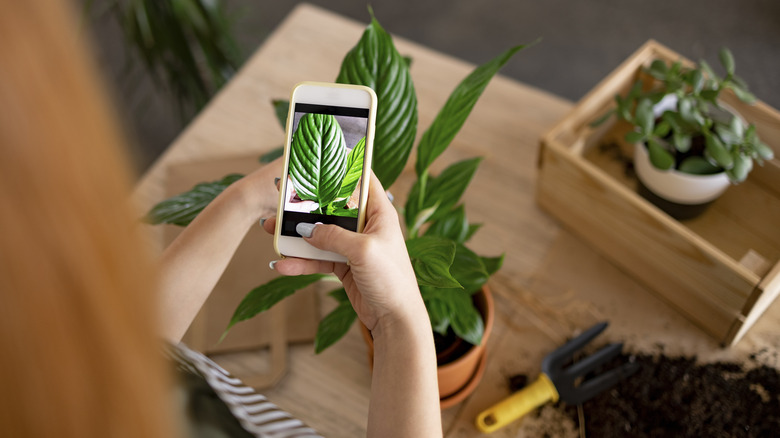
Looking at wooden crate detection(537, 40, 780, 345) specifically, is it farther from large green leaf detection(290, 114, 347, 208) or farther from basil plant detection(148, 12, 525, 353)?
large green leaf detection(290, 114, 347, 208)

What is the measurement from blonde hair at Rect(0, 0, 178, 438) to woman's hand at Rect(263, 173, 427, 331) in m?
0.29

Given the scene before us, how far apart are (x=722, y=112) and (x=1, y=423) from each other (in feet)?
3.12

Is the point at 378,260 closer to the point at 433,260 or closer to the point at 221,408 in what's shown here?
the point at 433,260

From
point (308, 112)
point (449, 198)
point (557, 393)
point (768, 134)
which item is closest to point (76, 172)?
point (308, 112)

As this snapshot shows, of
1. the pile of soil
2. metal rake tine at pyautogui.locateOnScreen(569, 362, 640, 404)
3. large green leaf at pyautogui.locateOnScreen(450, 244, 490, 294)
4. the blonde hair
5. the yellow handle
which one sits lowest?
the pile of soil

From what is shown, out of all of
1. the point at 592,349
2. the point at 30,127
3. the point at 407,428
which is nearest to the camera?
the point at 30,127

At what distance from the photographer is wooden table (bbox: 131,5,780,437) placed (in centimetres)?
87

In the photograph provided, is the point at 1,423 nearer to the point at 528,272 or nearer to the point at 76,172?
the point at 76,172

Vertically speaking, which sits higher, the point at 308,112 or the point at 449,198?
the point at 308,112

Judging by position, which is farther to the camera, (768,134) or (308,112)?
(768,134)

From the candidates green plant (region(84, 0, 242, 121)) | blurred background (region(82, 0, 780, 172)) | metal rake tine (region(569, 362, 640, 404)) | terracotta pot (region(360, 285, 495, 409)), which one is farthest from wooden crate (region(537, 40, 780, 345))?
blurred background (region(82, 0, 780, 172))

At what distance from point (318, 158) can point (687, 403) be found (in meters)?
0.61

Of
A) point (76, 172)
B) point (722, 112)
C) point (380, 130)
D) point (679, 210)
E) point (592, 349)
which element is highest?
point (76, 172)

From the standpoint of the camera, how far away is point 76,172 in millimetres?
237
